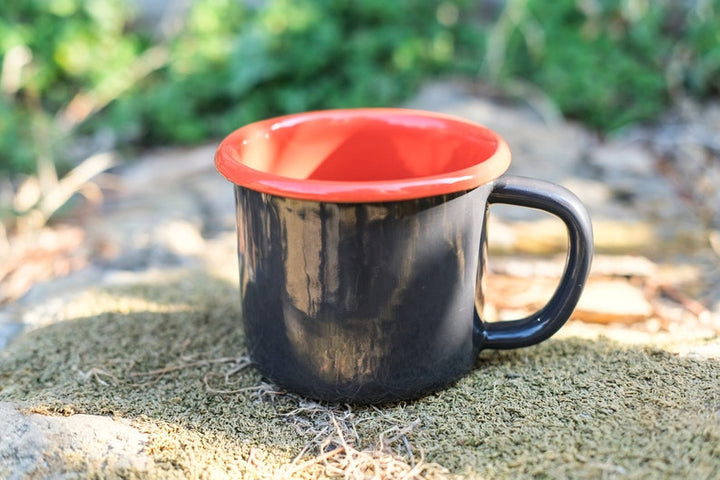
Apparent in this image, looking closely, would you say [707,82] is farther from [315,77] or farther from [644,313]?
[644,313]

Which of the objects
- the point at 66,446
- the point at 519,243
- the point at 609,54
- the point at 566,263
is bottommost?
the point at 519,243

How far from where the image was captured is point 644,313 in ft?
6.95

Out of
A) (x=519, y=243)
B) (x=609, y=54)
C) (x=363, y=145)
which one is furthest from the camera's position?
(x=609, y=54)

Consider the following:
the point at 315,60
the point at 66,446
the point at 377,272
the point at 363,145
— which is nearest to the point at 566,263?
the point at 377,272

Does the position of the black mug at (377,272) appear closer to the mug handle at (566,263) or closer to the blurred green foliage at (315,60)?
the mug handle at (566,263)

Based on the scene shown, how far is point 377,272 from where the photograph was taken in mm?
1489

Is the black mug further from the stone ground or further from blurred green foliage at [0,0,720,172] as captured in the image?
blurred green foliage at [0,0,720,172]

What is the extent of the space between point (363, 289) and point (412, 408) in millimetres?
332

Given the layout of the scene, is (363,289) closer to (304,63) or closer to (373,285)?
(373,285)

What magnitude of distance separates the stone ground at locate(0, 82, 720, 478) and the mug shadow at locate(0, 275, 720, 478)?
9 cm

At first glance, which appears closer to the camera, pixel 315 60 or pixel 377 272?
pixel 377 272

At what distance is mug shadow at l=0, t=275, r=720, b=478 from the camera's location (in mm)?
1420

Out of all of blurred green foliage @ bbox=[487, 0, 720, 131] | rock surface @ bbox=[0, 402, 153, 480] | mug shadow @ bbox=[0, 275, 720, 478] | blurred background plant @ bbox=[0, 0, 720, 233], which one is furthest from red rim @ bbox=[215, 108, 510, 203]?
blurred green foliage @ bbox=[487, 0, 720, 131]

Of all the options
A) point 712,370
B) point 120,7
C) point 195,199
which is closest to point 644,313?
point 712,370
